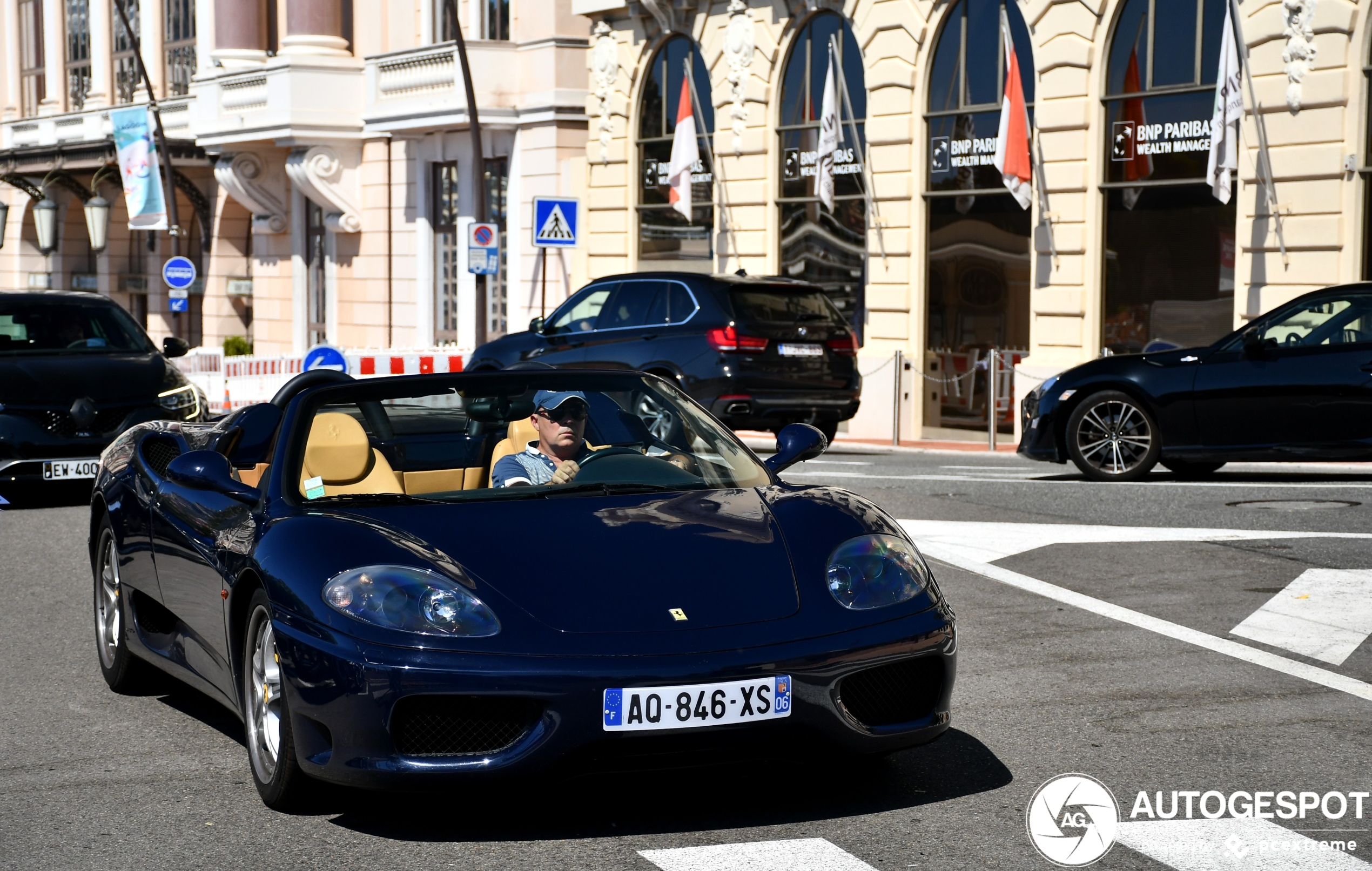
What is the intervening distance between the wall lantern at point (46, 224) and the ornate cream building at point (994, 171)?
24.6 meters

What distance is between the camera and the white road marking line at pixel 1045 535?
33.8 ft

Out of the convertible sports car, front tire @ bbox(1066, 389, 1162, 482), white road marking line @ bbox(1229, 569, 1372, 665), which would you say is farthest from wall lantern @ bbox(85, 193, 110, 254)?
the convertible sports car

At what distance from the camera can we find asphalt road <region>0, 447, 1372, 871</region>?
4.79m

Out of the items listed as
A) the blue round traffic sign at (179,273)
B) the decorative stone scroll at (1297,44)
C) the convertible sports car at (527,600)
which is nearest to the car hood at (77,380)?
the convertible sports car at (527,600)

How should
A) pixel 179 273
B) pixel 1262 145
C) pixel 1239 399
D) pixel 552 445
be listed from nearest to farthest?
pixel 552 445, pixel 1239 399, pixel 1262 145, pixel 179 273

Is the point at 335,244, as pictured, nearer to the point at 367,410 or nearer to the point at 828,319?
the point at 828,319

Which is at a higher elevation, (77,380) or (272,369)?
(77,380)

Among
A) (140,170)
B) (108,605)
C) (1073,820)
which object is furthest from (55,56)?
(1073,820)

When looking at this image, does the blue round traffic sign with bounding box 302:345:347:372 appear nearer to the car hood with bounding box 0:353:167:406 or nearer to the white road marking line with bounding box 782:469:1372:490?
the car hood with bounding box 0:353:167:406

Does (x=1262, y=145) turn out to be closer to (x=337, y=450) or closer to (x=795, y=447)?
(x=795, y=447)

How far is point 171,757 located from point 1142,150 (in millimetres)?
17049

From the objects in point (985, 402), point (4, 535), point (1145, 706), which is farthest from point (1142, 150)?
point (1145, 706)

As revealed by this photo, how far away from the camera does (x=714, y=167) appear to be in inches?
1101

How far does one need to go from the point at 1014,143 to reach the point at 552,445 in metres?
16.6
